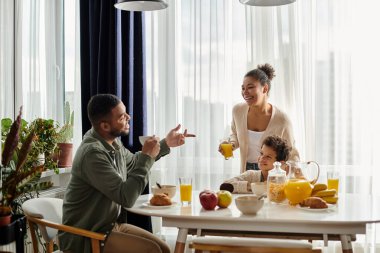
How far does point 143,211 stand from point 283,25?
2128 mm

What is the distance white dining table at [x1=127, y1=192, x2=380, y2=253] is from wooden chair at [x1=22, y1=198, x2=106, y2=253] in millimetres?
242

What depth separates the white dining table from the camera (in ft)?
7.42

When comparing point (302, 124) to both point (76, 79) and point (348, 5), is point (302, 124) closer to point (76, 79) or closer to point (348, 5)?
point (348, 5)

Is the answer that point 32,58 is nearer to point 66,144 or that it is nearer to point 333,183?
point 66,144

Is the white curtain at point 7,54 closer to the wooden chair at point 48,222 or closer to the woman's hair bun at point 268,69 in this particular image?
the wooden chair at point 48,222

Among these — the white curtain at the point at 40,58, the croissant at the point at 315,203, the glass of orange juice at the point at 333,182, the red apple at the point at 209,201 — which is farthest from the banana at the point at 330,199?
the white curtain at the point at 40,58

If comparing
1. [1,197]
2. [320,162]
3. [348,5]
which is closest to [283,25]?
[348,5]

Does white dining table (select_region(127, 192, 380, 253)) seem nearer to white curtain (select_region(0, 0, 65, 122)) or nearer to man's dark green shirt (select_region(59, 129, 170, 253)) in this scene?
man's dark green shirt (select_region(59, 129, 170, 253))

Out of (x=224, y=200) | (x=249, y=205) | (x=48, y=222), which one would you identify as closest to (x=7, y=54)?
(x=48, y=222)

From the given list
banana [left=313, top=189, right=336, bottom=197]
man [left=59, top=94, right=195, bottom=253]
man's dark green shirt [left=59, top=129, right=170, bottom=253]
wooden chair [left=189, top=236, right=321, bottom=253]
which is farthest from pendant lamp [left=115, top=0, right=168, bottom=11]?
wooden chair [left=189, top=236, right=321, bottom=253]

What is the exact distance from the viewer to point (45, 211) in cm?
282

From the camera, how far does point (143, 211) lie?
97.9 inches

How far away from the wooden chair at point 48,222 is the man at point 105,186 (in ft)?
0.31

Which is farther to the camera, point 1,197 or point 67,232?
point 67,232
